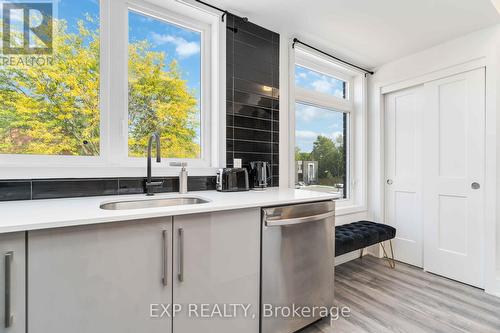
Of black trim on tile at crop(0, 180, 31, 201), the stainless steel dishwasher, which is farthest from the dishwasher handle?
black trim on tile at crop(0, 180, 31, 201)

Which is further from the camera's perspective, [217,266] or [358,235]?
[358,235]

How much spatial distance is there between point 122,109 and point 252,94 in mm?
1049

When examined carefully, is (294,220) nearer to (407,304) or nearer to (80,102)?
(407,304)

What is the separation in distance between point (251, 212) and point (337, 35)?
2.03 meters

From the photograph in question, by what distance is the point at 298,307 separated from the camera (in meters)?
1.54

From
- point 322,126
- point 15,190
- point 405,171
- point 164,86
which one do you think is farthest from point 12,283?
point 405,171

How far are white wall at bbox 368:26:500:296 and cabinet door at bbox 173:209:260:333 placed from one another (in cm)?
223

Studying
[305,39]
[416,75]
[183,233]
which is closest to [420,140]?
[416,75]

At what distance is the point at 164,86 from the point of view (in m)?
1.87

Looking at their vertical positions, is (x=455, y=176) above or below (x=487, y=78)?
below

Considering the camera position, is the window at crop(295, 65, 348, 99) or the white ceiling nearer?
the white ceiling

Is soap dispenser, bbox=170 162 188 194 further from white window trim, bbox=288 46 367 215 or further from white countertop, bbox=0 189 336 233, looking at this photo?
white window trim, bbox=288 46 367 215

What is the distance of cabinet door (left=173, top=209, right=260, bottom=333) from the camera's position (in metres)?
1.14

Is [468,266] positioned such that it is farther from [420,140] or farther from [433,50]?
[433,50]
